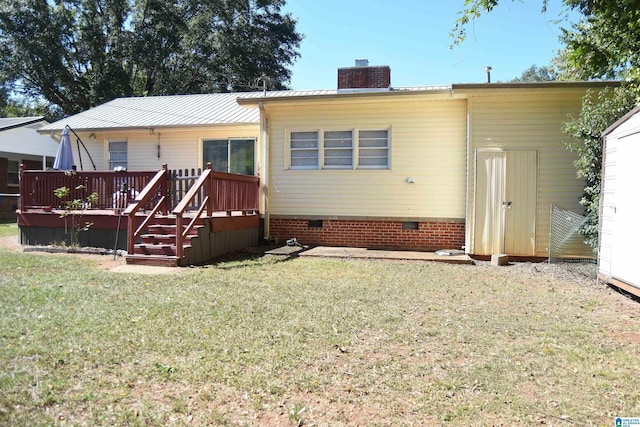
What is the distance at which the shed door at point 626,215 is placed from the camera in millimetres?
6000

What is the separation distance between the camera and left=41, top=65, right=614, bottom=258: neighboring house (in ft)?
30.6

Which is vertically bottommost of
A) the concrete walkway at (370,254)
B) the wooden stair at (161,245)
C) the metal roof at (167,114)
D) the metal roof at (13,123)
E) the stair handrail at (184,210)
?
the concrete walkway at (370,254)

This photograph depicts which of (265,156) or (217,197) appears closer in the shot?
(217,197)

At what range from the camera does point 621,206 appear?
6441 millimetres

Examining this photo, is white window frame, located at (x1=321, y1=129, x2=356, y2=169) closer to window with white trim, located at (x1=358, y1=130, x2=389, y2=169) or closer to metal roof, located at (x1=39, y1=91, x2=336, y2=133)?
window with white trim, located at (x1=358, y1=130, x2=389, y2=169)

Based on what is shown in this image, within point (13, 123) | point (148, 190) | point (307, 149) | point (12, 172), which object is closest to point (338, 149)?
point (307, 149)

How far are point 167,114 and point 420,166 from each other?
8419 mm

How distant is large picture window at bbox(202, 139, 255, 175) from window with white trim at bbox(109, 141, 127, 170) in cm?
274

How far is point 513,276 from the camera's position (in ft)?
25.6

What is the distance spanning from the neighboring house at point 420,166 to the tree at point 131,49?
1711cm

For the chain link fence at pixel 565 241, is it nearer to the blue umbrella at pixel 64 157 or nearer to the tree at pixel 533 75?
the blue umbrella at pixel 64 157

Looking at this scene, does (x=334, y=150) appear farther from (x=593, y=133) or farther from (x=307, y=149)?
(x=593, y=133)

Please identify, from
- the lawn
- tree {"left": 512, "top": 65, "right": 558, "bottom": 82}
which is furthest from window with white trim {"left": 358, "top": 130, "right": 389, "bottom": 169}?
tree {"left": 512, "top": 65, "right": 558, "bottom": 82}

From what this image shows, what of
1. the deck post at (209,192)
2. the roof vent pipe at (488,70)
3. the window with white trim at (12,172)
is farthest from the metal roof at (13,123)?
the roof vent pipe at (488,70)
